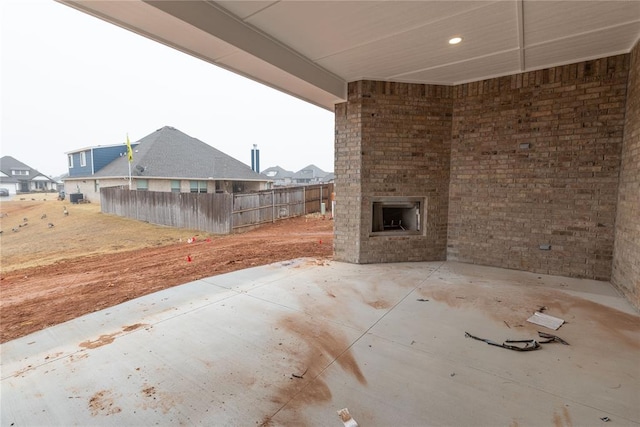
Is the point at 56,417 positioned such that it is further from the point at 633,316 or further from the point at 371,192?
the point at 633,316

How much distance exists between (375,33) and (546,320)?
3.66 metres

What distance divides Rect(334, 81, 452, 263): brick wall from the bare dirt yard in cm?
125

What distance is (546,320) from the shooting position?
2932 millimetres

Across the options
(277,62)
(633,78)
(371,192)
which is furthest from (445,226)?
(277,62)

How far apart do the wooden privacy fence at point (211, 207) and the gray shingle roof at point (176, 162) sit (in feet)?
9.07

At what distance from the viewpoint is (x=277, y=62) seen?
359cm

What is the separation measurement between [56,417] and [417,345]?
257 cm

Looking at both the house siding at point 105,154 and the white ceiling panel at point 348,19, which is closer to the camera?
the white ceiling panel at point 348,19

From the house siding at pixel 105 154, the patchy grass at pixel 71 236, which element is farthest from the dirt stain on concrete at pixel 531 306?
the house siding at pixel 105 154

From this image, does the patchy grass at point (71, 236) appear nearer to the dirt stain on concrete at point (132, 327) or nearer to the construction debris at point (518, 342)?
the dirt stain on concrete at point (132, 327)

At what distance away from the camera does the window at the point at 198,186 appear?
17444 millimetres

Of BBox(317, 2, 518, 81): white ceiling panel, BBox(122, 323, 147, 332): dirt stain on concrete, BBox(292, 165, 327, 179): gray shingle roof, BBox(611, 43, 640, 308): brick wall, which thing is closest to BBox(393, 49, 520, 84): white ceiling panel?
BBox(317, 2, 518, 81): white ceiling panel

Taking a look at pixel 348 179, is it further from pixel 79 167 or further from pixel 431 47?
pixel 79 167

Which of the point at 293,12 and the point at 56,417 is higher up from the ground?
the point at 293,12
